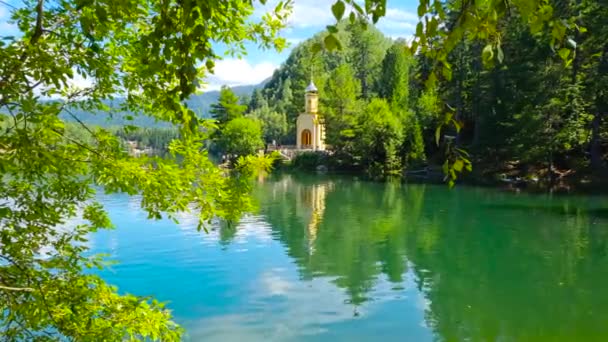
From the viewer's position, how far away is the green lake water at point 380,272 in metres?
9.52

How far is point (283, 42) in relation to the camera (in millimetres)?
4316

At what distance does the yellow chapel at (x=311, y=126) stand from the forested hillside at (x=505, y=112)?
1.62 meters

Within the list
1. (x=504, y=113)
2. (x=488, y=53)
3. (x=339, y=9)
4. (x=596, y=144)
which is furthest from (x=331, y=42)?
(x=504, y=113)

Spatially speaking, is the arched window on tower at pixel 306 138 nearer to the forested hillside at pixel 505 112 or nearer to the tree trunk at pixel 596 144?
the forested hillside at pixel 505 112

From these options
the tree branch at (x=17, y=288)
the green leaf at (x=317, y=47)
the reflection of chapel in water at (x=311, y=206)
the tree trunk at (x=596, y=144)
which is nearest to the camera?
the green leaf at (x=317, y=47)

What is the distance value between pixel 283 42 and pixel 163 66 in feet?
8.13

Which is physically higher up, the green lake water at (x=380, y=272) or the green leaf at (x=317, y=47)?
the green leaf at (x=317, y=47)

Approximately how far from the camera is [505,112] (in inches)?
1407

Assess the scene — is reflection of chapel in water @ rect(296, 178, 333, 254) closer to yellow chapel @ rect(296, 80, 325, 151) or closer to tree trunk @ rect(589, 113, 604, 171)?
tree trunk @ rect(589, 113, 604, 171)

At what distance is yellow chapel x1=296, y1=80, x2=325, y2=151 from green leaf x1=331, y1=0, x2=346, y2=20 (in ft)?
177

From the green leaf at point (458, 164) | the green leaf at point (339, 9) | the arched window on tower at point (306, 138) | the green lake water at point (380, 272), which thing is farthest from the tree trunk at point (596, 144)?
the green leaf at point (339, 9)

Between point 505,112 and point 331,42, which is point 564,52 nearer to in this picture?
point 331,42

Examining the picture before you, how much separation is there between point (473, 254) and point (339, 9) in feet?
48.3

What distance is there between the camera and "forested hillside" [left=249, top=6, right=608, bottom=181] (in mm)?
29797
